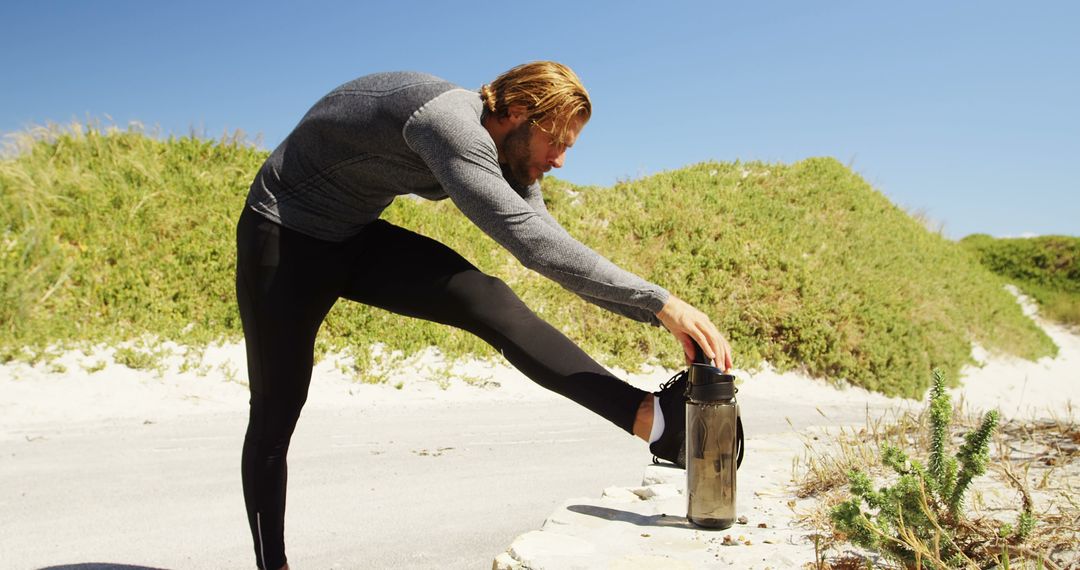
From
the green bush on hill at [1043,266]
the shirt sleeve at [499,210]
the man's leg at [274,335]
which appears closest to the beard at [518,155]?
the shirt sleeve at [499,210]

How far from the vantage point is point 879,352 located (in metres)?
9.67

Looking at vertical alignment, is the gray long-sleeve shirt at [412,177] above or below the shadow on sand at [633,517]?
above

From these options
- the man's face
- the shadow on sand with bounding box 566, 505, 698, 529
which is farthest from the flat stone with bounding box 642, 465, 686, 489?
the man's face

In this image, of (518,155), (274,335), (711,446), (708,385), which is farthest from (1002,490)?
(274,335)

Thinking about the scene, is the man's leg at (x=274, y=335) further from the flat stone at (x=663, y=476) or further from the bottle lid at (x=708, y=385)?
the flat stone at (x=663, y=476)

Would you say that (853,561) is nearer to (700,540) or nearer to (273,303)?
(700,540)

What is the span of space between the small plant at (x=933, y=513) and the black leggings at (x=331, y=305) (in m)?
0.72

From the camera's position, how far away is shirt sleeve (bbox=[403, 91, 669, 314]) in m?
2.05

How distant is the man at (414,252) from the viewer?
2.11 metres

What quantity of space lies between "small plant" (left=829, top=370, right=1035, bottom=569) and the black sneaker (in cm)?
49

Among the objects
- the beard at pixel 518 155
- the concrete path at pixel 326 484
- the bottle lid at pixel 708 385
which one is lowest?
the concrete path at pixel 326 484

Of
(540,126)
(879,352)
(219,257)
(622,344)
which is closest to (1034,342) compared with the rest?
(879,352)

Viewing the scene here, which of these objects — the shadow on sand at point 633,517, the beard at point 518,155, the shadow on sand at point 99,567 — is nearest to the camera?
the beard at point 518,155

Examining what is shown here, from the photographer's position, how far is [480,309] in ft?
7.93
